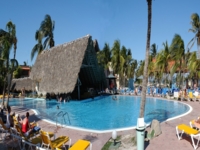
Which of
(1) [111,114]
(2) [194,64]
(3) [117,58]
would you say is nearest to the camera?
(1) [111,114]

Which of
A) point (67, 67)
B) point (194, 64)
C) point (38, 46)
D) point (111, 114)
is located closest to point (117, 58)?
point (194, 64)

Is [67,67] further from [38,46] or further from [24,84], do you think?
[38,46]

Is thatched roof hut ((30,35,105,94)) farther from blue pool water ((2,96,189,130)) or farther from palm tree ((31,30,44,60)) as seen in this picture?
palm tree ((31,30,44,60))

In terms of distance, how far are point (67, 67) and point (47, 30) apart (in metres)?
13.2

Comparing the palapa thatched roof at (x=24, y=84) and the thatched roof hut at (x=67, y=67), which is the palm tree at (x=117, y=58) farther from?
the palapa thatched roof at (x=24, y=84)

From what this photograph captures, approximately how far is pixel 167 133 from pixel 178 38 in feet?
67.8

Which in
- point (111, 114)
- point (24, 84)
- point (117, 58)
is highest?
point (117, 58)

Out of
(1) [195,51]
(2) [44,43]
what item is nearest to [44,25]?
(2) [44,43]

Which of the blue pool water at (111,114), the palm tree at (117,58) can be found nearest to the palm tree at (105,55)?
the palm tree at (117,58)

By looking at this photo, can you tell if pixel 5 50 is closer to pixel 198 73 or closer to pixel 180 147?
pixel 180 147

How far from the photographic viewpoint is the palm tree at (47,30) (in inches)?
1211

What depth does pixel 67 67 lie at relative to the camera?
20.5 metres

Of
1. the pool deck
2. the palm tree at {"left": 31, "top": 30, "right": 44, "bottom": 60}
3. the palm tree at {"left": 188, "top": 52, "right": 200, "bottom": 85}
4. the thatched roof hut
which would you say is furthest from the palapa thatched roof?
the palm tree at {"left": 188, "top": 52, "right": 200, "bottom": 85}

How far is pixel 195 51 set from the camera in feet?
93.7
